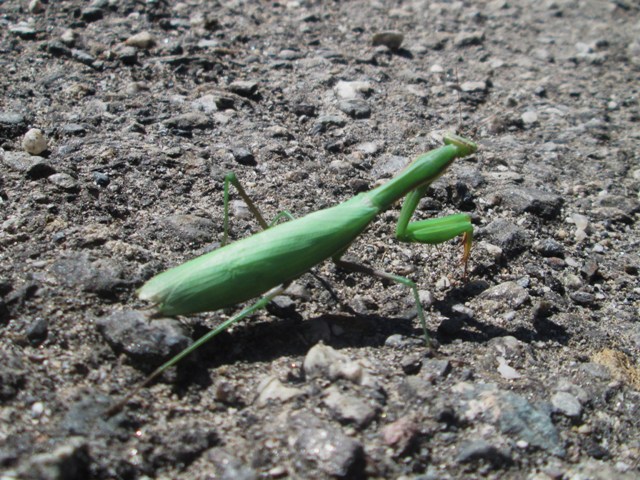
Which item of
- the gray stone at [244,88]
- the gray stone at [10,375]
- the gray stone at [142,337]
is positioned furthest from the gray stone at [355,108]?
the gray stone at [10,375]

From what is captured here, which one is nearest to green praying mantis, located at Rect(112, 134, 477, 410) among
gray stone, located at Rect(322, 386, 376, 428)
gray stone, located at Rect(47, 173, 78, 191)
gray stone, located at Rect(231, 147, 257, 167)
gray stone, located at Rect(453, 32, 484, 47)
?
gray stone, located at Rect(322, 386, 376, 428)

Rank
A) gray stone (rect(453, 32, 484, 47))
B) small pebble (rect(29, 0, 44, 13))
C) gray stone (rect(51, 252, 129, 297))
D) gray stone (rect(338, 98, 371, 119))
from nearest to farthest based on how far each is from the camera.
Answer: gray stone (rect(51, 252, 129, 297)), gray stone (rect(338, 98, 371, 119)), small pebble (rect(29, 0, 44, 13)), gray stone (rect(453, 32, 484, 47))

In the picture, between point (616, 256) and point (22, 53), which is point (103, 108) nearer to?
point (22, 53)

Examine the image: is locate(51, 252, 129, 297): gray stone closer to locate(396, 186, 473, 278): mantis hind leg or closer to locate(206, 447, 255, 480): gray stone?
locate(206, 447, 255, 480): gray stone

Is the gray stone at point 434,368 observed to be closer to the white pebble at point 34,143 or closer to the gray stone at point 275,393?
the gray stone at point 275,393

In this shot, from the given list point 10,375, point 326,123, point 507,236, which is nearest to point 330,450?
point 10,375

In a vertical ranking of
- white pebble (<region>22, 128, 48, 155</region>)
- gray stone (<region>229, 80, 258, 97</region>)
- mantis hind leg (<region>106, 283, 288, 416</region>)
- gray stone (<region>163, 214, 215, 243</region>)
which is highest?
gray stone (<region>229, 80, 258, 97</region>)

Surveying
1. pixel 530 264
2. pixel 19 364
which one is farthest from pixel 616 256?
pixel 19 364
